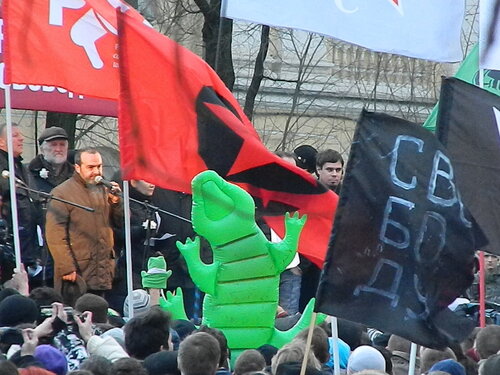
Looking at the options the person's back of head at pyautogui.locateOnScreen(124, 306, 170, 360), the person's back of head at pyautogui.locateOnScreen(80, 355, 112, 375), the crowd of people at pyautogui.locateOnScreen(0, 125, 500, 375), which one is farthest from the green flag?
the person's back of head at pyautogui.locateOnScreen(80, 355, 112, 375)

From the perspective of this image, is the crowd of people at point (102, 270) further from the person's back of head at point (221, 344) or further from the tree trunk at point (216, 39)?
the tree trunk at point (216, 39)

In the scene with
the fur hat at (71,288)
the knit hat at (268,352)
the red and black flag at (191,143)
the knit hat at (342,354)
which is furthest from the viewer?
the fur hat at (71,288)

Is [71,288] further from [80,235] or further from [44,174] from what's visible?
[44,174]

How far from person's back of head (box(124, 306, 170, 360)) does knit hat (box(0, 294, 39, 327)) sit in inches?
28.2

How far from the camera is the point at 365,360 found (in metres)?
7.90

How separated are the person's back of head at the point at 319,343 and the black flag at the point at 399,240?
1341 millimetres

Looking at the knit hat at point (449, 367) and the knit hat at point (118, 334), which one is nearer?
the knit hat at point (449, 367)

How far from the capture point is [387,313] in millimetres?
7090

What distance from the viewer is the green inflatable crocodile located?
901 centimetres

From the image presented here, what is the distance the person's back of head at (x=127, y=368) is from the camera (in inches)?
271

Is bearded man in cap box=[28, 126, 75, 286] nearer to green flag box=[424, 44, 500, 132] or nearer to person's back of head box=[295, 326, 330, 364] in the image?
green flag box=[424, 44, 500, 132]

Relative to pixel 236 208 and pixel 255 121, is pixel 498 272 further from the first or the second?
pixel 255 121

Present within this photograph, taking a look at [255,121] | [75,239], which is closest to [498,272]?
[75,239]

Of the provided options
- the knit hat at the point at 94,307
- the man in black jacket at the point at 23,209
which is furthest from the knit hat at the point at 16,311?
the man in black jacket at the point at 23,209
